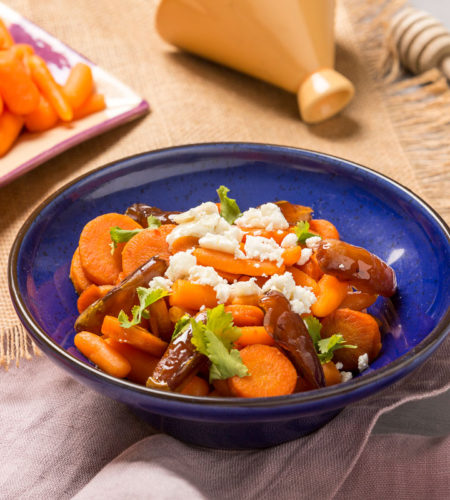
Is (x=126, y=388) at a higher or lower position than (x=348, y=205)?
higher

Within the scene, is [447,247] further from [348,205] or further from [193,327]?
[193,327]

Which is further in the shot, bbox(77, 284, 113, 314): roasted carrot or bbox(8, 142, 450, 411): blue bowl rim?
bbox(77, 284, 113, 314): roasted carrot

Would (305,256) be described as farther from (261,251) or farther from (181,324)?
(181,324)

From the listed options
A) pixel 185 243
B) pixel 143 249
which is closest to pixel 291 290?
pixel 185 243

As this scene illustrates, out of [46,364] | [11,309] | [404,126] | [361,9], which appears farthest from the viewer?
[361,9]

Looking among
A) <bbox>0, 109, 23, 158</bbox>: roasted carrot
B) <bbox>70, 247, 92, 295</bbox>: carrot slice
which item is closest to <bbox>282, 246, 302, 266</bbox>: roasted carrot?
<bbox>70, 247, 92, 295</bbox>: carrot slice

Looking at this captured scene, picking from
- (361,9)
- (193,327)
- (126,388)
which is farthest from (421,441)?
(361,9)

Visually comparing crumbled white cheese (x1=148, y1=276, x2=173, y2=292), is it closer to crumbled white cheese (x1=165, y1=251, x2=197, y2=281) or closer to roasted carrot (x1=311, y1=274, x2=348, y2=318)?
crumbled white cheese (x1=165, y1=251, x2=197, y2=281)
